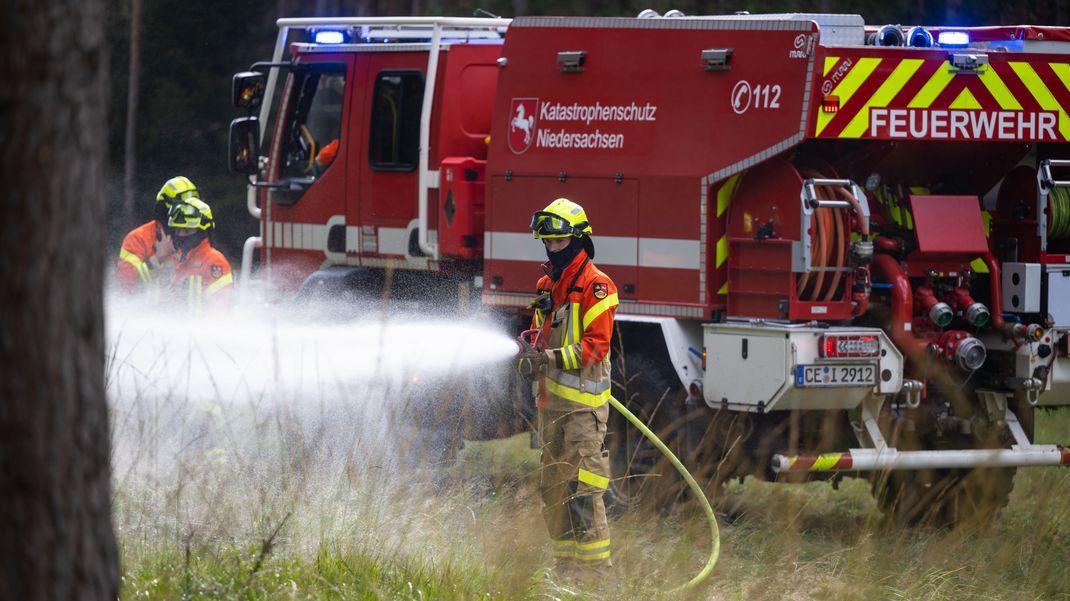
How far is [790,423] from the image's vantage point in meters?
7.29

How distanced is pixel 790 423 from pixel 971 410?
3.51 ft

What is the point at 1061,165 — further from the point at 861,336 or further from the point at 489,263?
the point at 489,263

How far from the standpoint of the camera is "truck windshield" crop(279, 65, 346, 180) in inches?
364

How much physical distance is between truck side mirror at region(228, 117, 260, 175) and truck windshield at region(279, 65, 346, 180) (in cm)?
40

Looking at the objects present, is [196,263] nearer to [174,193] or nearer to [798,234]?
[174,193]

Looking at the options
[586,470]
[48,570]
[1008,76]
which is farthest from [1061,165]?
[48,570]

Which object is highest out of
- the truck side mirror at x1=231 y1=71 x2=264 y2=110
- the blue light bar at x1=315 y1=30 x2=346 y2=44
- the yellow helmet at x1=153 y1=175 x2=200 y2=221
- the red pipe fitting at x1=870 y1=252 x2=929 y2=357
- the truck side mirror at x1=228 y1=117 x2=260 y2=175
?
the blue light bar at x1=315 y1=30 x2=346 y2=44

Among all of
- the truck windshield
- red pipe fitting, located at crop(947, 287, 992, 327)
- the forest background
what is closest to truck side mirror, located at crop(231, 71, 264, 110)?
the truck windshield

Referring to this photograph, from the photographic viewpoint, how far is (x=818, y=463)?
6.98 m

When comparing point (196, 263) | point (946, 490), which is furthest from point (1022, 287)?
point (196, 263)

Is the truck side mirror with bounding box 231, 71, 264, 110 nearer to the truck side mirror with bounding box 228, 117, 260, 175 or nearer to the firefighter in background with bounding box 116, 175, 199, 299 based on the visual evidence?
the truck side mirror with bounding box 228, 117, 260, 175

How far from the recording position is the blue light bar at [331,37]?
364 inches

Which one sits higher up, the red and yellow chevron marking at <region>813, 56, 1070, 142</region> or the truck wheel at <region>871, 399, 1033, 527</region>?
the red and yellow chevron marking at <region>813, 56, 1070, 142</region>

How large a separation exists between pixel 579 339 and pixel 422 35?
3400 millimetres
